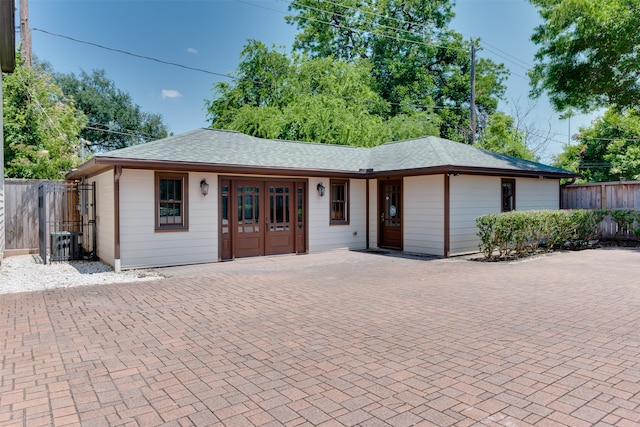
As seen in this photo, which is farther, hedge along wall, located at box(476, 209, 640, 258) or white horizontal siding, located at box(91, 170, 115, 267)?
hedge along wall, located at box(476, 209, 640, 258)

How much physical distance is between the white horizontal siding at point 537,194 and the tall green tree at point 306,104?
956 cm

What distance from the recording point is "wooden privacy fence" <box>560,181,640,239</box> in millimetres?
13258

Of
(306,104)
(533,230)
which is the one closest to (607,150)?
(306,104)

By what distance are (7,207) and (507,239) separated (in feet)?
42.7

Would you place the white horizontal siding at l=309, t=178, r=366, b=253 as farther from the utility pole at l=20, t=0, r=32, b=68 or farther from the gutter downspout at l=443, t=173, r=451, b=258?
the utility pole at l=20, t=0, r=32, b=68

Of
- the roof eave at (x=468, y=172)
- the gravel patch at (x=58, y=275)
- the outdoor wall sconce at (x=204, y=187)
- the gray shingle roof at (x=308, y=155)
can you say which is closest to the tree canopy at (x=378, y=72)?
the gray shingle roof at (x=308, y=155)

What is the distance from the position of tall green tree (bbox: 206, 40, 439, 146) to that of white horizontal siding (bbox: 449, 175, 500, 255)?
32.5ft

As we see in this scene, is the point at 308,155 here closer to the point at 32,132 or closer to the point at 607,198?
the point at 32,132

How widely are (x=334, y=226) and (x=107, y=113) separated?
2770 cm

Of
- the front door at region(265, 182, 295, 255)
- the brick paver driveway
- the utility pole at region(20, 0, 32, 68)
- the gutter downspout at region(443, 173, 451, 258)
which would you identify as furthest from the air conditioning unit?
the gutter downspout at region(443, 173, 451, 258)

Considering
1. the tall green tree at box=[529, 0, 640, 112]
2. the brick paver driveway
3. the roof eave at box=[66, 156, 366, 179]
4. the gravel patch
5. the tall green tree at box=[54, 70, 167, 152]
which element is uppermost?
the tall green tree at box=[54, 70, 167, 152]

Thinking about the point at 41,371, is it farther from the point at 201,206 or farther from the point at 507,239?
the point at 507,239

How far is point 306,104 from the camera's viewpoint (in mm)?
21281

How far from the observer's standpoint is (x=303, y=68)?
26.0 metres
